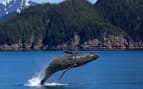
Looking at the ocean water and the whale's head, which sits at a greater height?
the whale's head

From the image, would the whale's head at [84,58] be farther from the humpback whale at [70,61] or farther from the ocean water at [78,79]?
the ocean water at [78,79]

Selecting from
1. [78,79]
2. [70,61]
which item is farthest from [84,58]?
[78,79]

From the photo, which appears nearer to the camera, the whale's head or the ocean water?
the whale's head

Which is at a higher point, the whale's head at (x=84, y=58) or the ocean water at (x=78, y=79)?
the whale's head at (x=84, y=58)

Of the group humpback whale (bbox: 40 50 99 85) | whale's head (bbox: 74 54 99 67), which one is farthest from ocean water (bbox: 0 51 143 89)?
whale's head (bbox: 74 54 99 67)

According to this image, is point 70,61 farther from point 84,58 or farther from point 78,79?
point 78,79

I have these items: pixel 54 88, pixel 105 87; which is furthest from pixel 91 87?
pixel 54 88

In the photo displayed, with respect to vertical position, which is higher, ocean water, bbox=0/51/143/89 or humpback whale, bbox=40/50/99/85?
humpback whale, bbox=40/50/99/85

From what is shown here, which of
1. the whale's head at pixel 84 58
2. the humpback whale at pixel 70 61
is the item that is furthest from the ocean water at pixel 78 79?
the whale's head at pixel 84 58

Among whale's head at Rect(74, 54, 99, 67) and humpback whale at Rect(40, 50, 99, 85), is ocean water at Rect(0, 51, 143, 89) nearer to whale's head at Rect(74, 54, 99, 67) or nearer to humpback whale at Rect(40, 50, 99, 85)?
humpback whale at Rect(40, 50, 99, 85)

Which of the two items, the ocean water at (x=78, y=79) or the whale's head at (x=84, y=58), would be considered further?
the ocean water at (x=78, y=79)

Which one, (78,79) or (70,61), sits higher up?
(70,61)

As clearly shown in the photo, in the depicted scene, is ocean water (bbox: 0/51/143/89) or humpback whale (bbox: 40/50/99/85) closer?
humpback whale (bbox: 40/50/99/85)

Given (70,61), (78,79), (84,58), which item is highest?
(84,58)
